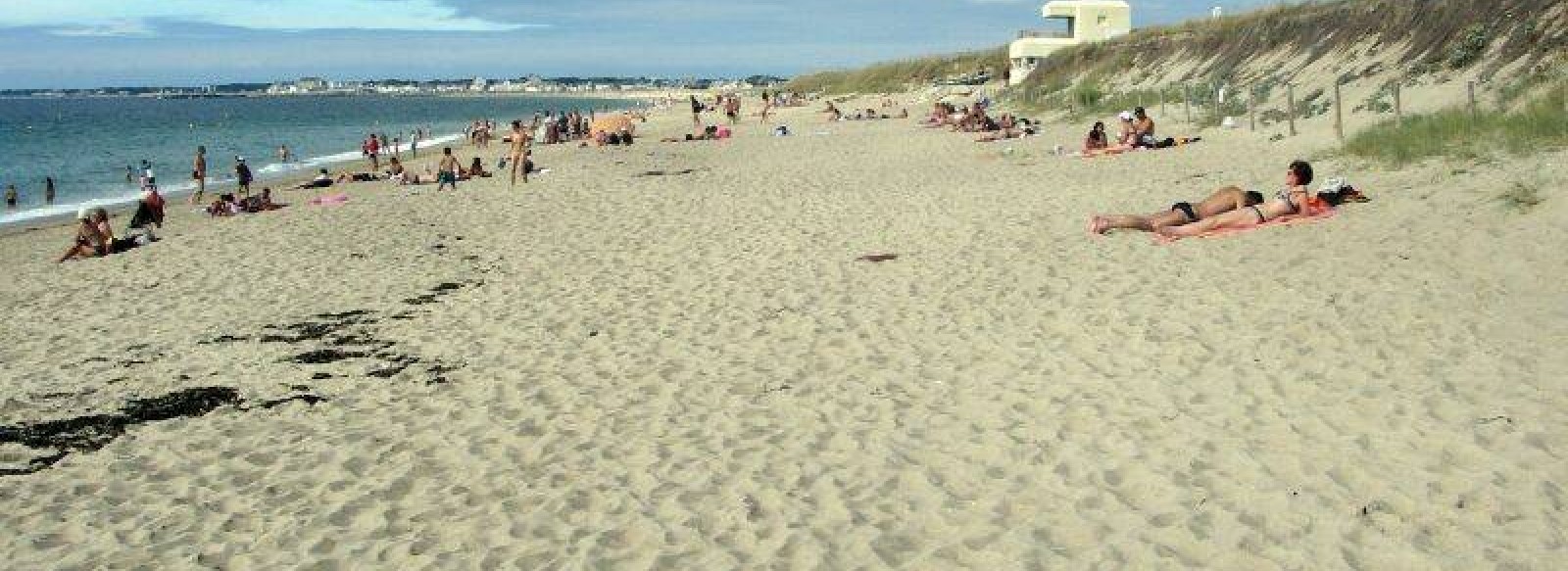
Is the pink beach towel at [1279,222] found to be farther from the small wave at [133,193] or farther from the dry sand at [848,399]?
the small wave at [133,193]

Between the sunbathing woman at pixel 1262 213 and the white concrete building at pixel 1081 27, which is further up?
the white concrete building at pixel 1081 27

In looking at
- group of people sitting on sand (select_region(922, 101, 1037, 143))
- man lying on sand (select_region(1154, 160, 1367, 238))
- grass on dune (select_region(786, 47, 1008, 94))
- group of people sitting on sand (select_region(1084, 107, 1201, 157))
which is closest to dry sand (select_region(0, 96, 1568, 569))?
man lying on sand (select_region(1154, 160, 1367, 238))

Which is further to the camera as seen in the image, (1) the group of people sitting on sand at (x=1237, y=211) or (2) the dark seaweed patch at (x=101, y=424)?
(1) the group of people sitting on sand at (x=1237, y=211)

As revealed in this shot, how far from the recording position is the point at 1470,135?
563 inches

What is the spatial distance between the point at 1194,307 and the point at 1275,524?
4261 millimetres

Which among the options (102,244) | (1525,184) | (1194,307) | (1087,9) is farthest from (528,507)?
(1087,9)

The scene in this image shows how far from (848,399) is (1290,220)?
6.75 metres

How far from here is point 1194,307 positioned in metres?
8.87

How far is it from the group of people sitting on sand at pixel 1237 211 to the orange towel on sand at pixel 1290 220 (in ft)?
0.03

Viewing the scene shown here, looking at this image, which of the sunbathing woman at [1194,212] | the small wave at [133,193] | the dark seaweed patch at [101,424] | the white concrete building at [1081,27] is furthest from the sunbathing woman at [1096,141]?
the white concrete building at [1081,27]

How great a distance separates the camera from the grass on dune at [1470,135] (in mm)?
13172

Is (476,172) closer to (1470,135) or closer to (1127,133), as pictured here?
(1127,133)

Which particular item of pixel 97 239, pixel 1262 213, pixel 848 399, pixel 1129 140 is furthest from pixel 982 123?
pixel 848 399

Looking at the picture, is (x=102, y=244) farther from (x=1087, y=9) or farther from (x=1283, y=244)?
(x=1087, y=9)
